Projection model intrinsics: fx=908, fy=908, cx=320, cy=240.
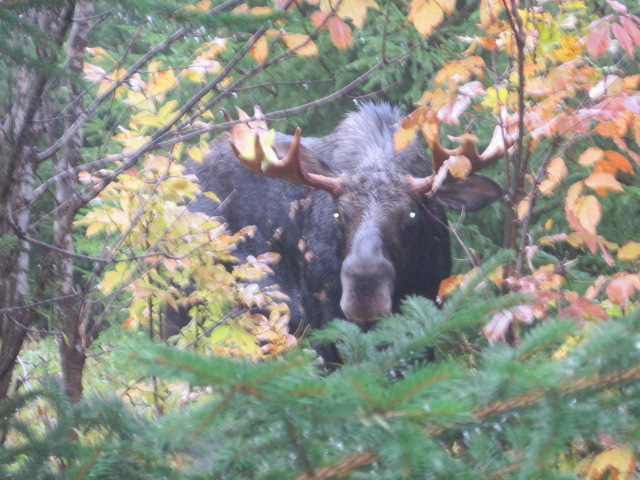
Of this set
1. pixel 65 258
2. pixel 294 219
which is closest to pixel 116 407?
pixel 65 258

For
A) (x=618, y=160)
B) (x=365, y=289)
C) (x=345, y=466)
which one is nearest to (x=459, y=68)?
(x=618, y=160)

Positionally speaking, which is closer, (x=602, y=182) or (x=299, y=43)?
(x=602, y=182)

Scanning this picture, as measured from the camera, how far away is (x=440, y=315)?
2104 millimetres

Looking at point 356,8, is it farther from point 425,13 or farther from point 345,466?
point 345,466

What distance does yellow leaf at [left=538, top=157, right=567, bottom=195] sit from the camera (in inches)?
159

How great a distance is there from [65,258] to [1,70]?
1.17 m

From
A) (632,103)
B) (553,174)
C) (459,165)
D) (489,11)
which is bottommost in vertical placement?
(553,174)

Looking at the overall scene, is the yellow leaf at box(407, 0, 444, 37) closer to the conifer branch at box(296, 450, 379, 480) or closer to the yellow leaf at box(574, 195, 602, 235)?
the yellow leaf at box(574, 195, 602, 235)

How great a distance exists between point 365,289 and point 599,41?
258 centimetres

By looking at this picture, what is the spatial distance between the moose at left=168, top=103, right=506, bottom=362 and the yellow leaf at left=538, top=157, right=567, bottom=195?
1510 millimetres

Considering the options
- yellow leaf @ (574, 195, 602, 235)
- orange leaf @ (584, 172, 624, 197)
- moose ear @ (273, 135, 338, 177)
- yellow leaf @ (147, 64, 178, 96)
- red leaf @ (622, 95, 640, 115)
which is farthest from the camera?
moose ear @ (273, 135, 338, 177)

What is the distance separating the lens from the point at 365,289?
5801 millimetres

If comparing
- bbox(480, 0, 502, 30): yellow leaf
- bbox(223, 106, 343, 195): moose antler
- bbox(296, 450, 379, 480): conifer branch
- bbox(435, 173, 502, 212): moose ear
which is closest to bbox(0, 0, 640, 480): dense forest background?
bbox(296, 450, 379, 480): conifer branch

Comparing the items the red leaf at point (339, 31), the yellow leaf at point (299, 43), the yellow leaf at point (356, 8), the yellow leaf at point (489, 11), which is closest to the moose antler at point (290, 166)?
the yellow leaf at point (489, 11)
